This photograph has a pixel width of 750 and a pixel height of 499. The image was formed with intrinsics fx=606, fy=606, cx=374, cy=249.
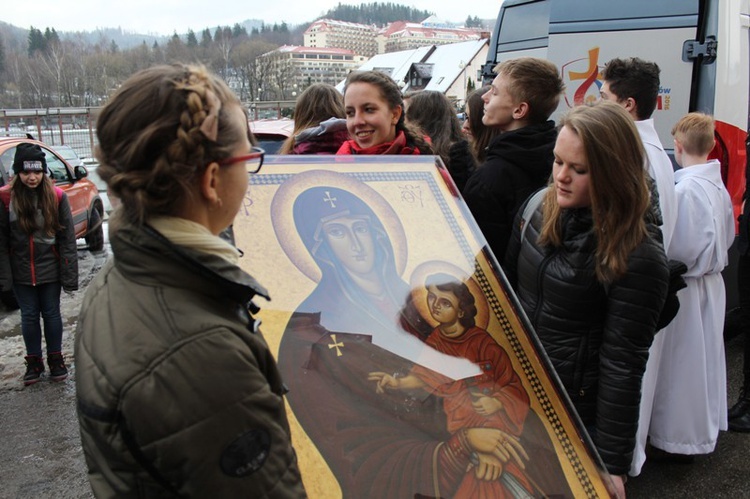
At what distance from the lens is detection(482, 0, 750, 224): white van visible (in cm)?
438

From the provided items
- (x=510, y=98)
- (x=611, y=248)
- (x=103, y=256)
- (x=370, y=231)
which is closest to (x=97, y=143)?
(x=370, y=231)

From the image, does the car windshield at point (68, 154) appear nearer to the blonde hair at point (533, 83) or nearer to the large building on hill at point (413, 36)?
the blonde hair at point (533, 83)

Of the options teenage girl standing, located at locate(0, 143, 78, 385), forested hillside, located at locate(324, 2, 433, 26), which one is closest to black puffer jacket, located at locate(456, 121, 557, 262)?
teenage girl standing, located at locate(0, 143, 78, 385)

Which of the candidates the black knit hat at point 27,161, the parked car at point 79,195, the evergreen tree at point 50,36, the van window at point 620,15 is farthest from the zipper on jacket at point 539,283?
the evergreen tree at point 50,36

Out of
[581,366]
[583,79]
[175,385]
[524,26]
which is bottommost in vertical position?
[581,366]

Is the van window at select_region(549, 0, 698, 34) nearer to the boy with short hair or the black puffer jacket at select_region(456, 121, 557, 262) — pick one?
the boy with short hair

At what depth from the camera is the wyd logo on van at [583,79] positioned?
16.4 feet

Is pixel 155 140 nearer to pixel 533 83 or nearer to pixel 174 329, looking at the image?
pixel 174 329

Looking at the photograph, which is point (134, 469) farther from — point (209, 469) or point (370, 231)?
point (370, 231)

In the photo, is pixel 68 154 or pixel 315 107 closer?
pixel 315 107

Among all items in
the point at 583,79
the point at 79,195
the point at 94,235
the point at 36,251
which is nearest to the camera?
the point at 36,251

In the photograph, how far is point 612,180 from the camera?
1.93 m

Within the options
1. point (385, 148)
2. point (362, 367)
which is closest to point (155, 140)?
point (362, 367)

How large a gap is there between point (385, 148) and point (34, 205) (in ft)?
10.5
